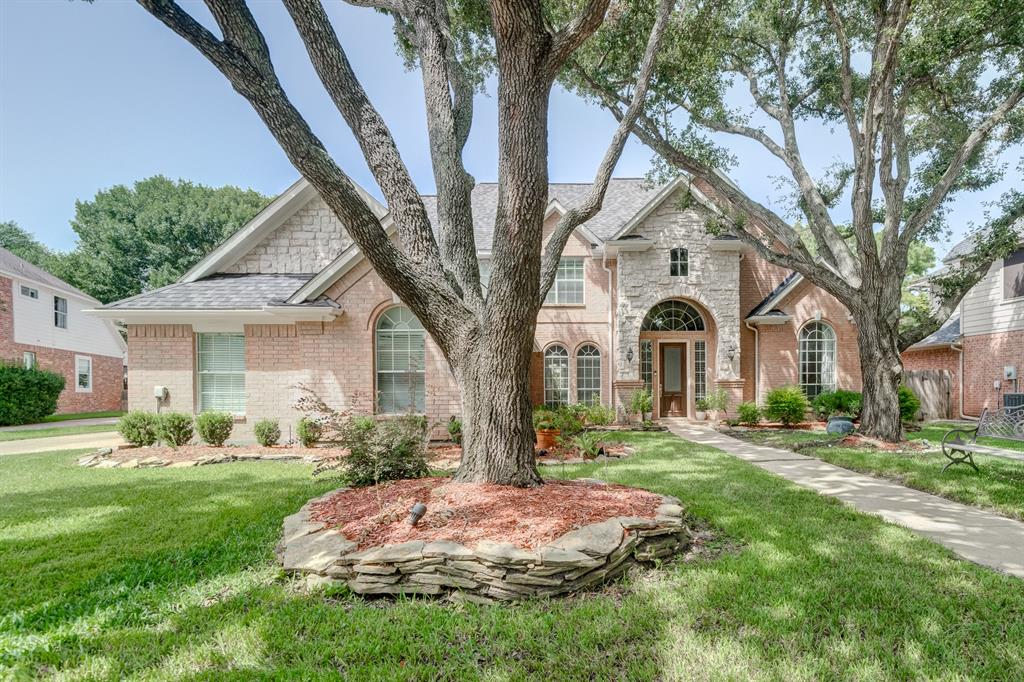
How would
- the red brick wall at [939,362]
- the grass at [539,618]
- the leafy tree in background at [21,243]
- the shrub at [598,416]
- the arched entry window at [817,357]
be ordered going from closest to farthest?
the grass at [539,618]
the shrub at [598,416]
the arched entry window at [817,357]
the red brick wall at [939,362]
the leafy tree in background at [21,243]

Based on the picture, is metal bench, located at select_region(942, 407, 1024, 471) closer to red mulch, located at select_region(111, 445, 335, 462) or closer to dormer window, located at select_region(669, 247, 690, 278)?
dormer window, located at select_region(669, 247, 690, 278)

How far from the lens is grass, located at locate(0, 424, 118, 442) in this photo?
45.8 ft

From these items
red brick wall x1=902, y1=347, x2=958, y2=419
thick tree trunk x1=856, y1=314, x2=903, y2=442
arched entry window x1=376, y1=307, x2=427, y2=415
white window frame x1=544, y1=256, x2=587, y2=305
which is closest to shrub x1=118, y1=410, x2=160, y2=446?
arched entry window x1=376, y1=307, x2=427, y2=415

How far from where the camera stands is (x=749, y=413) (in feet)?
43.7

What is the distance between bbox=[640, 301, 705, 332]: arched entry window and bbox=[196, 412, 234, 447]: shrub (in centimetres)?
1188

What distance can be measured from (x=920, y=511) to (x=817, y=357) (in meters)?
10.4

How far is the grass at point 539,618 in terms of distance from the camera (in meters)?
2.59

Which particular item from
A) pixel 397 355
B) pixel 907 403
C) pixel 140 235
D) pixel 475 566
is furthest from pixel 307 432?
pixel 140 235

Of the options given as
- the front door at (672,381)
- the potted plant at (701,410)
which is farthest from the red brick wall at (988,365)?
the front door at (672,381)

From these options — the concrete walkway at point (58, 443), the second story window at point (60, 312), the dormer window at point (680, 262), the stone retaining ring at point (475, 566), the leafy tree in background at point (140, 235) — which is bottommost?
the concrete walkway at point (58, 443)

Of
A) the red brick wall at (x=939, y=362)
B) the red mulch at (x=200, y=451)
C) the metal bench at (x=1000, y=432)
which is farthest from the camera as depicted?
the red brick wall at (x=939, y=362)

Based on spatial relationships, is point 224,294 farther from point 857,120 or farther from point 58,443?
point 857,120

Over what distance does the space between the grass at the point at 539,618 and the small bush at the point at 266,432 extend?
546 centimetres

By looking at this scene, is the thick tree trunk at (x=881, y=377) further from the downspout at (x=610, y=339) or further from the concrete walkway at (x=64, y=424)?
the concrete walkway at (x=64, y=424)
